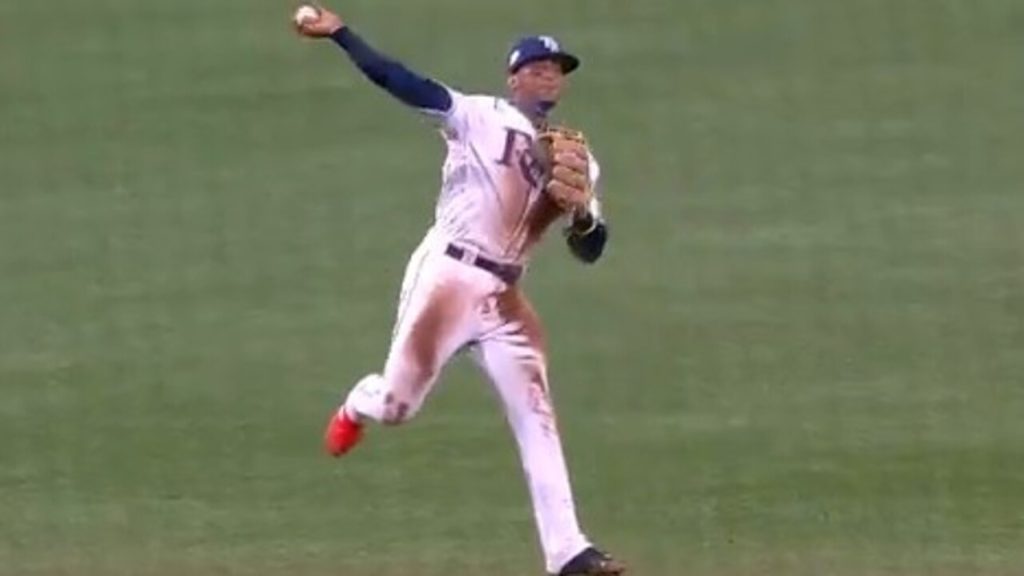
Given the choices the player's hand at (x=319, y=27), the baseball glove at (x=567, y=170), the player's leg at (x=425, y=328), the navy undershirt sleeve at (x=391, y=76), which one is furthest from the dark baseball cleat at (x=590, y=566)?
the player's hand at (x=319, y=27)

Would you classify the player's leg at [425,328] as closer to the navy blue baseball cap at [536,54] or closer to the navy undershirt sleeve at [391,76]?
the navy undershirt sleeve at [391,76]

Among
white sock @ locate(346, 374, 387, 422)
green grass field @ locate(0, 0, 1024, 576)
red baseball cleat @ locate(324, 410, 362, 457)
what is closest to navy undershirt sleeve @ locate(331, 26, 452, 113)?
white sock @ locate(346, 374, 387, 422)

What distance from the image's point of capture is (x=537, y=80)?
9477 millimetres

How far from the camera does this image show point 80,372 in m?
14.2

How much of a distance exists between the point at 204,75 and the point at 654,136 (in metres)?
4.42

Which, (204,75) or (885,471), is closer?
(885,471)

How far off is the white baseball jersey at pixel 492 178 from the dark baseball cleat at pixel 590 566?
107 centimetres

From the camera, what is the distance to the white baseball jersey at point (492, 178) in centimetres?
938

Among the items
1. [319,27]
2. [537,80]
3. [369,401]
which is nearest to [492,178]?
[537,80]

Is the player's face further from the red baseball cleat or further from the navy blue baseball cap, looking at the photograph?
the red baseball cleat

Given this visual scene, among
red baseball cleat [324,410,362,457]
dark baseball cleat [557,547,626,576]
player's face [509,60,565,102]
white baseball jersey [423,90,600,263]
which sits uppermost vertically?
player's face [509,60,565,102]

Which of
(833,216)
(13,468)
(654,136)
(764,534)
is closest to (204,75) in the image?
(654,136)

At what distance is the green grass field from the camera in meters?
11.4

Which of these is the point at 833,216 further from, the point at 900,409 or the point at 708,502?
the point at 708,502
